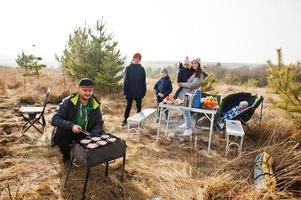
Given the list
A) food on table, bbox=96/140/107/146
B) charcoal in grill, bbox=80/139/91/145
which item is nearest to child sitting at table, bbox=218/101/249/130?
food on table, bbox=96/140/107/146

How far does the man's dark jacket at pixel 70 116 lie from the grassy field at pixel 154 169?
70 centimetres

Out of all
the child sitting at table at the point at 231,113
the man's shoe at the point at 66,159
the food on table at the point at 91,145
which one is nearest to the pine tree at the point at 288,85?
the child sitting at table at the point at 231,113

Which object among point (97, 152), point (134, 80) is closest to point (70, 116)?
point (97, 152)

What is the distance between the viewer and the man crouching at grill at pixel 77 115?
3.96m

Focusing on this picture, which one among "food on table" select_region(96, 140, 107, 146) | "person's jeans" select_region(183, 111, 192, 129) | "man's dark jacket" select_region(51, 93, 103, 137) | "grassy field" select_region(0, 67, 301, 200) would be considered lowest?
"grassy field" select_region(0, 67, 301, 200)

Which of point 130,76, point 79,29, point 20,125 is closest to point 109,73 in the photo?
point 79,29

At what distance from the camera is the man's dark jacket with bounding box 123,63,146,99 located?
22.9ft

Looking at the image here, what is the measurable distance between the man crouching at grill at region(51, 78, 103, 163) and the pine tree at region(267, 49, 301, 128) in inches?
138

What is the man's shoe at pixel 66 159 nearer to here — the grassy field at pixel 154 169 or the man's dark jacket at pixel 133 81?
the grassy field at pixel 154 169

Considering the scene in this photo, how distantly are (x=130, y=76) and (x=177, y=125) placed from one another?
203 centimetres

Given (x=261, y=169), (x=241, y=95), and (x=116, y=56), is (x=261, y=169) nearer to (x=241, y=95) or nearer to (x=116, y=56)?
(x=241, y=95)

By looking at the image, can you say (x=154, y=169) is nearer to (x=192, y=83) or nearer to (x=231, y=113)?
(x=192, y=83)

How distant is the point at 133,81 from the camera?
705 centimetres

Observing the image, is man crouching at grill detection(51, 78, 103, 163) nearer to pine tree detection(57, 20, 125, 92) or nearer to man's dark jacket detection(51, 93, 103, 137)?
man's dark jacket detection(51, 93, 103, 137)
